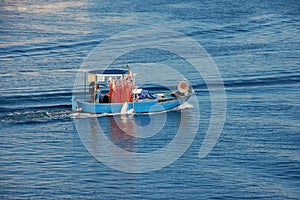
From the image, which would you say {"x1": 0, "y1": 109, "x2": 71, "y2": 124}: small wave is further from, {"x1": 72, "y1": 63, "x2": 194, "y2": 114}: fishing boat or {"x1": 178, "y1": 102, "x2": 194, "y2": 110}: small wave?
{"x1": 178, "y1": 102, "x2": 194, "y2": 110}: small wave

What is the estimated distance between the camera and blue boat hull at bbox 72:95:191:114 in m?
49.5

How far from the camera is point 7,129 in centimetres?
4672

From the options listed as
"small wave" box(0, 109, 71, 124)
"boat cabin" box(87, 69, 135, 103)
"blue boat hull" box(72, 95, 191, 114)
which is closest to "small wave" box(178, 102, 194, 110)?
"blue boat hull" box(72, 95, 191, 114)

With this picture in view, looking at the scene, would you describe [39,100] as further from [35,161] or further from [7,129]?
[35,161]

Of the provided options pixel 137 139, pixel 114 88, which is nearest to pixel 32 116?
pixel 114 88

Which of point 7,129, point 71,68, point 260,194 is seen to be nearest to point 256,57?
point 71,68

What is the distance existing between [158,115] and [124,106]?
259 centimetres

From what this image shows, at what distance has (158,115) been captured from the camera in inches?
1998

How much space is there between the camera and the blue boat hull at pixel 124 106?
49469mm

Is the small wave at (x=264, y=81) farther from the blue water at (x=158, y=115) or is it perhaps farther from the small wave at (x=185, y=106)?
the small wave at (x=185, y=106)

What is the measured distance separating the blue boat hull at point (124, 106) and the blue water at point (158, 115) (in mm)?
691

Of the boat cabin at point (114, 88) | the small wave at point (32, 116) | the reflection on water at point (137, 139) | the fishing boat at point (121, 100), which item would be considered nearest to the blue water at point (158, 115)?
the small wave at point (32, 116)

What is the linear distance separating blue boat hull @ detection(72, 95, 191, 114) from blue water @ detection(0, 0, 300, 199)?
2.27ft

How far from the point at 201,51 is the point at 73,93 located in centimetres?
1867
